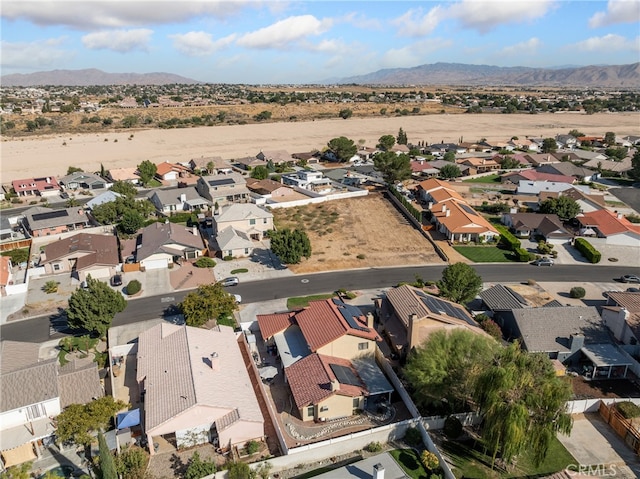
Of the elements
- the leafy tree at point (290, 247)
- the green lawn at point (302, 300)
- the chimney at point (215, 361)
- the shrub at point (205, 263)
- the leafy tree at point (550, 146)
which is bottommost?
the green lawn at point (302, 300)

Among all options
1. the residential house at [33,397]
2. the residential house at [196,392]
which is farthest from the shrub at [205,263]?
the residential house at [33,397]

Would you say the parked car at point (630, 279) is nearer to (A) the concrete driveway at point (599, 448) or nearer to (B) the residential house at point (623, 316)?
(B) the residential house at point (623, 316)

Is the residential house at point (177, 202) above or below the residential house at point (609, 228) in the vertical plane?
above

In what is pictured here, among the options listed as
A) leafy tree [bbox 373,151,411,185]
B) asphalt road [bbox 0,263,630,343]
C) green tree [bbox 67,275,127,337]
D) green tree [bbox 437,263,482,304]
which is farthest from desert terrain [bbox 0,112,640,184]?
green tree [bbox 437,263,482,304]

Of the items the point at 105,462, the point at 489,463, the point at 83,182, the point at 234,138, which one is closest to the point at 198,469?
the point at 105,462

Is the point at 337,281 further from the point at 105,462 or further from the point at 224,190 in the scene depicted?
the point at 224,190

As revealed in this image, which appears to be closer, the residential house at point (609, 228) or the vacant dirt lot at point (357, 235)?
the vacant dirt lot at point (357, 235)
